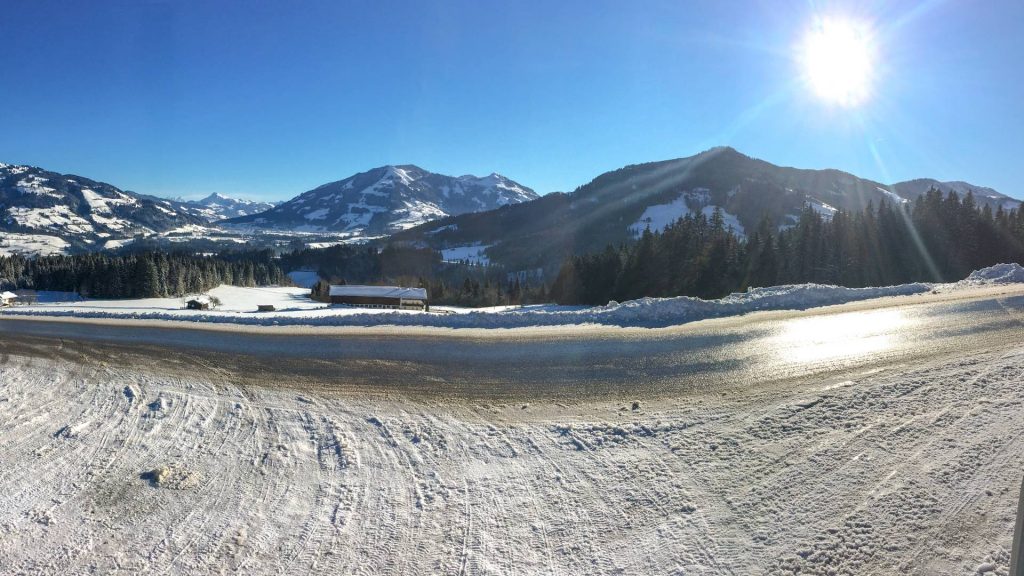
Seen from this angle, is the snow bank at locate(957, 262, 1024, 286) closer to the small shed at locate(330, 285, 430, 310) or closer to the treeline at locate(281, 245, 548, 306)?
the small shed at locate(330, 285, 430, 310)

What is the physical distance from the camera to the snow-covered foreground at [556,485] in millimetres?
4863

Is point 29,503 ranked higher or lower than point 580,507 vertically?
lower

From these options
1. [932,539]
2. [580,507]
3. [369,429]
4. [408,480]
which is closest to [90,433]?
[369,429]

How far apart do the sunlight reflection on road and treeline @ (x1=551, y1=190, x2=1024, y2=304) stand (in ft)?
102

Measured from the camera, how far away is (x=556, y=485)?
623 cm

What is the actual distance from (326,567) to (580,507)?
2901 millimetres

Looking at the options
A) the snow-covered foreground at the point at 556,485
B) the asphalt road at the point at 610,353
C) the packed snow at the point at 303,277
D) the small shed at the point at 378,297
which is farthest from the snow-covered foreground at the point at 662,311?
Result: the packed snow at the point at 303,277

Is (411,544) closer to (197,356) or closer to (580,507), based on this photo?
(580,507)

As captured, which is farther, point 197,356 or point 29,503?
point 197,356

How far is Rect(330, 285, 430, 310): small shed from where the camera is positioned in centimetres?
5284

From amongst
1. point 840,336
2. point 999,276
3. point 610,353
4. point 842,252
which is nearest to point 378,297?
point 610,353

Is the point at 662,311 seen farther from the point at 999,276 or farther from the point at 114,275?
the point at 114,275

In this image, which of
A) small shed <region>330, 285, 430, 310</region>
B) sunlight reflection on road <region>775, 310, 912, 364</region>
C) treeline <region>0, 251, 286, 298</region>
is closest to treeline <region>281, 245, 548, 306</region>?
treeline <region>0, 251, 286, 298</region>

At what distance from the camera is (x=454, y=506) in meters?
6.00
